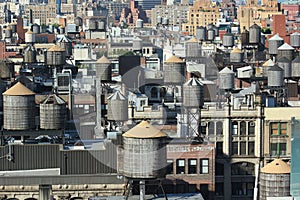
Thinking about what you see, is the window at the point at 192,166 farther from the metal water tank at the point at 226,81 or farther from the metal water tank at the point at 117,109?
the metal water tank at the point at 226,81

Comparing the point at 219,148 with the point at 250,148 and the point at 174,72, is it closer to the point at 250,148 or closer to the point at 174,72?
the point at 250,148

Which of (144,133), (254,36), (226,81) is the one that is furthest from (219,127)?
(254,36)

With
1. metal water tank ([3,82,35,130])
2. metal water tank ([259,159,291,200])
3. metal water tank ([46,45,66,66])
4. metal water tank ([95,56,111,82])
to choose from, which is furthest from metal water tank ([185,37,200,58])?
metal water tank ([259,159,291,200])

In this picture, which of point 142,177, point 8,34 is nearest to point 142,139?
point 142,177

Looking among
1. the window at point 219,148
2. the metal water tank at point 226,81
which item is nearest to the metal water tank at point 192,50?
the metal water tank at point 226,81

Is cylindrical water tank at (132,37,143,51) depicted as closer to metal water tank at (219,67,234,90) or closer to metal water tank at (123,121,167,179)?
metal water tank at (219,67,234,90)

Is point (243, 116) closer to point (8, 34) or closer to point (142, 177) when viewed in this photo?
point (142, 177)
